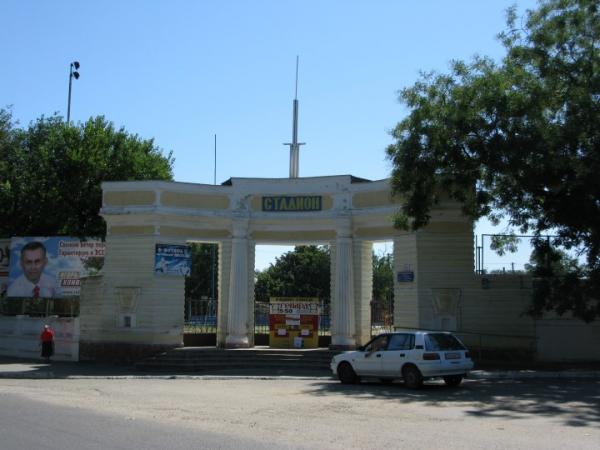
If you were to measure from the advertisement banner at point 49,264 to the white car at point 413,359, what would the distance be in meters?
18.8

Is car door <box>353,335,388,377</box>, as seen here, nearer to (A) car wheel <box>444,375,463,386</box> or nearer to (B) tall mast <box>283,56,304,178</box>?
(A) car wheel <box>444,375,463,386</box>

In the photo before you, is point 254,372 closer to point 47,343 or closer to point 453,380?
point 453,380

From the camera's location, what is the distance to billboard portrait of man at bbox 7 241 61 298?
33.6 meters

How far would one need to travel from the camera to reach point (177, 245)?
26.4 meters

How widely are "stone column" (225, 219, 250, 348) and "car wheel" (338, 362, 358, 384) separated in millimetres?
7766

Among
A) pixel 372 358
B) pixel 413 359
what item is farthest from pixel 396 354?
pixel 372 358

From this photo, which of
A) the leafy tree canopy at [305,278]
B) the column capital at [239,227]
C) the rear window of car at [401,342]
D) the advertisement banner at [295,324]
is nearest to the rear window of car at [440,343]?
the rear window of car at [401,342]

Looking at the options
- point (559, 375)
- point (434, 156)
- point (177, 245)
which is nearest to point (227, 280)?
point (177, 245)

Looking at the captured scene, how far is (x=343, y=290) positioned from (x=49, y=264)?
52.0ft

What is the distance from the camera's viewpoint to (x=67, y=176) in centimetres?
3550

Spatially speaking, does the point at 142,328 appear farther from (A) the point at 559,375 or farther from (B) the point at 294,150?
(A) the point at 559,375

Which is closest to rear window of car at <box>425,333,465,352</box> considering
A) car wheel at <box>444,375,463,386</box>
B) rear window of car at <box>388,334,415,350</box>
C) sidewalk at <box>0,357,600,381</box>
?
rear window of car at <box>388,334,415,350</box>

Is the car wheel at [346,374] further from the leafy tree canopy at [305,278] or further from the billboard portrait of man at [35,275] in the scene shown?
the leafy tree canopy at [305,278]

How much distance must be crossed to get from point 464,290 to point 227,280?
9.68 m
